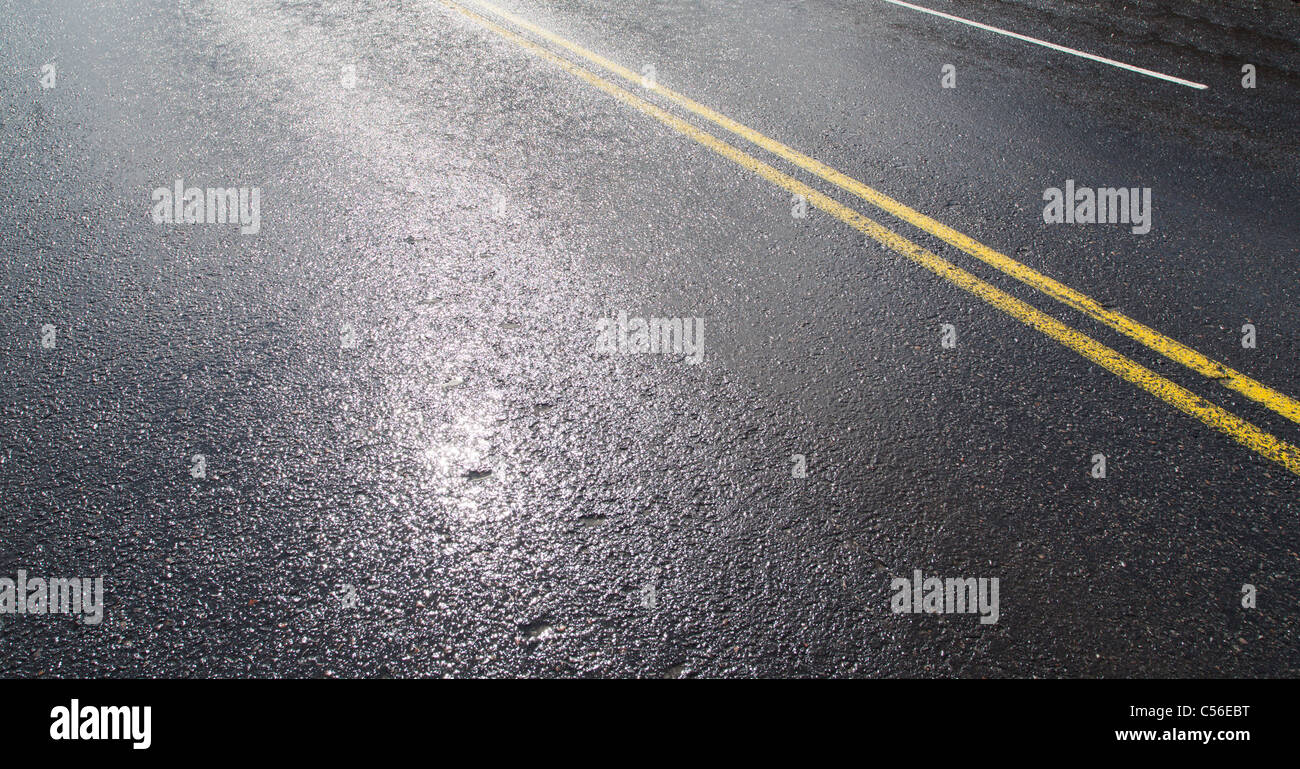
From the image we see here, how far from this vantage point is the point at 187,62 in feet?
22.0

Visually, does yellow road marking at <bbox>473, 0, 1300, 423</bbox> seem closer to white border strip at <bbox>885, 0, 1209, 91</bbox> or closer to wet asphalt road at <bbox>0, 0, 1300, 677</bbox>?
wet asphalt road at <bbox>0, 0, 1300, 677</bbox>

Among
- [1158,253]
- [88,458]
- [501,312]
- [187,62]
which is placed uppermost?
[187,62]

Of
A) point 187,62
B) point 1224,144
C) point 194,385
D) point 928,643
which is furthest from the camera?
point 187,62

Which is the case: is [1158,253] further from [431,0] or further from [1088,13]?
[431,0]

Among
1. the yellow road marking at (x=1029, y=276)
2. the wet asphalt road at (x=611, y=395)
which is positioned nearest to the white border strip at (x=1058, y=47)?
the wet asphalt road at (x=611, y=395)

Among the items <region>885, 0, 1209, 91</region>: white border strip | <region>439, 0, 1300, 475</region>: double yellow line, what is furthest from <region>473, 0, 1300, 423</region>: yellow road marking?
<region>885, 0, 1209, 91</region>: white border strip

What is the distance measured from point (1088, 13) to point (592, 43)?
5.38m

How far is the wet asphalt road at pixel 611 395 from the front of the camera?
2.45 meters

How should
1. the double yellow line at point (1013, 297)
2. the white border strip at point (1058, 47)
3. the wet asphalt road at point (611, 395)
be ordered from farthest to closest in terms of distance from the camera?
the white border strip at point (1058, 47)
the double yellow line at point (1013, 297)
the wet asphalt road at point (611, 395)

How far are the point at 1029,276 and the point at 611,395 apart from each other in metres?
2.24

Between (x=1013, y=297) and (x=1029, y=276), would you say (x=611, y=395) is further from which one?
(x=1029, y=276)

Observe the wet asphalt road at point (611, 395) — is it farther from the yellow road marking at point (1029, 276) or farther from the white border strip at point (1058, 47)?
the white border strip at point (1058, 47)
